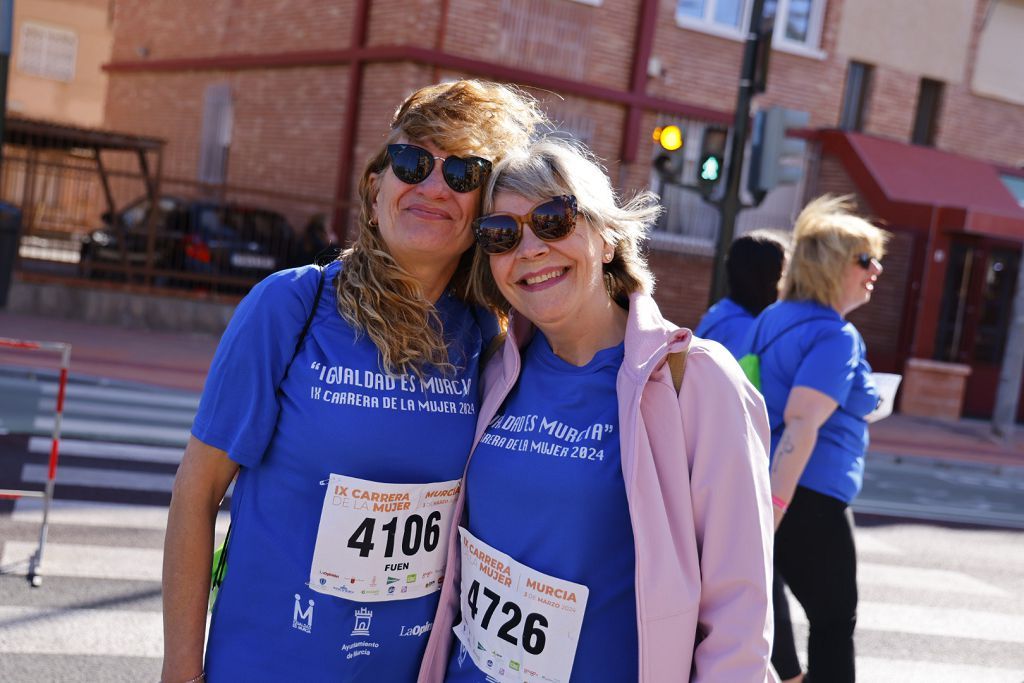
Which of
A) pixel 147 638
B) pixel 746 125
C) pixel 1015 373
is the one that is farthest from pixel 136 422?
pixel 1015 373

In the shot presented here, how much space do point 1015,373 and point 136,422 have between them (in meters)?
13.2

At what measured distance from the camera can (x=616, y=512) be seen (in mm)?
2100

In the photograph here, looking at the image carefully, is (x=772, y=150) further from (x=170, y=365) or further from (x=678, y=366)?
(x=678, y=366)

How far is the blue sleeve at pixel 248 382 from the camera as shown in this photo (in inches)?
85.4

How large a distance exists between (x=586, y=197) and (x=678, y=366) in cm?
45

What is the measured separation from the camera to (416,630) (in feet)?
7.60

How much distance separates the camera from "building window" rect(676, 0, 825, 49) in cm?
1866

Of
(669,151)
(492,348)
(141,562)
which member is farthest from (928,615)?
(669,151)

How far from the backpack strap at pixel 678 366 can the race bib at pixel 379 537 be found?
0.56 metres

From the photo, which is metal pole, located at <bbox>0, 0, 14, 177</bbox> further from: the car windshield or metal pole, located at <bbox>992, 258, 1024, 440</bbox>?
metal pole, located at <bbox>992, 258, 1024, 440</bbox>

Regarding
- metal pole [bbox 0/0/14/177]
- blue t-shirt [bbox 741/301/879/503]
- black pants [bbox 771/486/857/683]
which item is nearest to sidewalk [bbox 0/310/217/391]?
metal pole [bbox 0/0/14/177]

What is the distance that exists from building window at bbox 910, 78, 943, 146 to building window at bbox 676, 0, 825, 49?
2.93 meters

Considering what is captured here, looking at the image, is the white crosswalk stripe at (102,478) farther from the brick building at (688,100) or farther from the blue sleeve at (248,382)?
the brick building at (688,100)

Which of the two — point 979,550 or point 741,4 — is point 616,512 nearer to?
point 979,550
